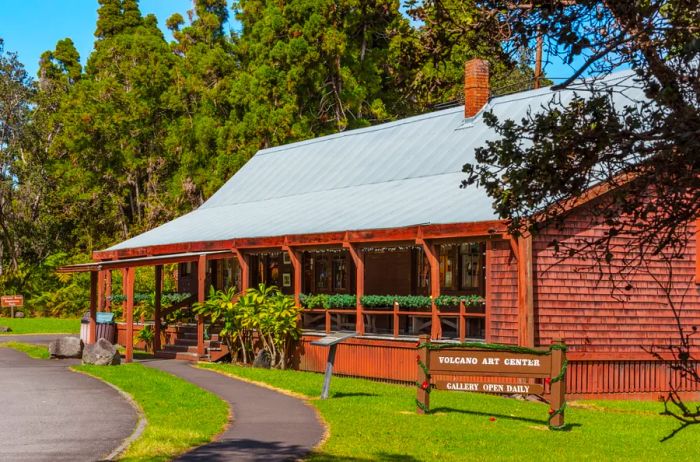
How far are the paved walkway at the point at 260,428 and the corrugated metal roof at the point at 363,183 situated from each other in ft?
17.1

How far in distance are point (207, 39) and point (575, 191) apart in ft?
160

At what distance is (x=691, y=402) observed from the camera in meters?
21.0

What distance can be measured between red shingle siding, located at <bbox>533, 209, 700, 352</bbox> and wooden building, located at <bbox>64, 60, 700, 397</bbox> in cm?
Answer: 3

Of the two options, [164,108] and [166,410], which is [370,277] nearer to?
[166,410]

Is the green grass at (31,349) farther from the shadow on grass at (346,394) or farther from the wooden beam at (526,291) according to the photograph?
the wooden beam at (526,291)

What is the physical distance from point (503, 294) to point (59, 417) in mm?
8549

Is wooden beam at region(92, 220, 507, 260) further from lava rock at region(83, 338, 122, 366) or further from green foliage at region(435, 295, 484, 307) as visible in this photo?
lava rock at region(83, 338, 122, 366)

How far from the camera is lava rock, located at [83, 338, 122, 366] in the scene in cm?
2452

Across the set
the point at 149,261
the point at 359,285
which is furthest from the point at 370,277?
the point at 359,285

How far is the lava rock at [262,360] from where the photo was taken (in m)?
24.4

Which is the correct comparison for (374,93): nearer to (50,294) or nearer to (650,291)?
(50,294)

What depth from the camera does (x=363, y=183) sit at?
1155 inches

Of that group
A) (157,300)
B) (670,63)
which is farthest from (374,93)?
(670,63)

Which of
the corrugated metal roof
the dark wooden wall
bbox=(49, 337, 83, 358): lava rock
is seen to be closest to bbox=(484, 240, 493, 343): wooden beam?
the corrugated metal roof
